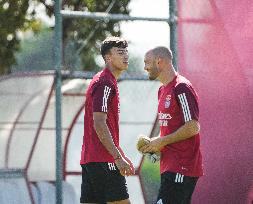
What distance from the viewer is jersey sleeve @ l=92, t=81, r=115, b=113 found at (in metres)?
6.32

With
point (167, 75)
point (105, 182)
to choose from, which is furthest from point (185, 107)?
point (105, 182)

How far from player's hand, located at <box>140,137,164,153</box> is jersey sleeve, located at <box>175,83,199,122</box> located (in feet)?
0.79

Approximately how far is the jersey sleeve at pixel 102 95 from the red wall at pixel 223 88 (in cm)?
222

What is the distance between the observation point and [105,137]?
624 centimetres

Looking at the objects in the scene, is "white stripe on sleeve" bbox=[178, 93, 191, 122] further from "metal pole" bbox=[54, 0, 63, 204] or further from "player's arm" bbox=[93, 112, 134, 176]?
"metal pole" bbox=[54, 0, 63, 204]

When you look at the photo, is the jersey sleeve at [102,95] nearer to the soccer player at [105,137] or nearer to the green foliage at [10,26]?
the soccer player at [105,137]

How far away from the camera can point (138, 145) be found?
635cm

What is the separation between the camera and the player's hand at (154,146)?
6.14 m

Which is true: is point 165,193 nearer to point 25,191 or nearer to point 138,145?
point 138,145

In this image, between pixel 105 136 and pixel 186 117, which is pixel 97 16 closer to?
pixel 105 136

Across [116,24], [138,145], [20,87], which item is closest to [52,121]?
[20,87]

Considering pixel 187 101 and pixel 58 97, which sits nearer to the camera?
pixel 187 101

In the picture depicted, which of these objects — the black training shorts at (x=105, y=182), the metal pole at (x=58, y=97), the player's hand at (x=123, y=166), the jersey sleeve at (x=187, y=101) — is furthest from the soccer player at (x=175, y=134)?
the metal pole at (x=58, y=97)

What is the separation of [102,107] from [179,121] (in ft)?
1.85
